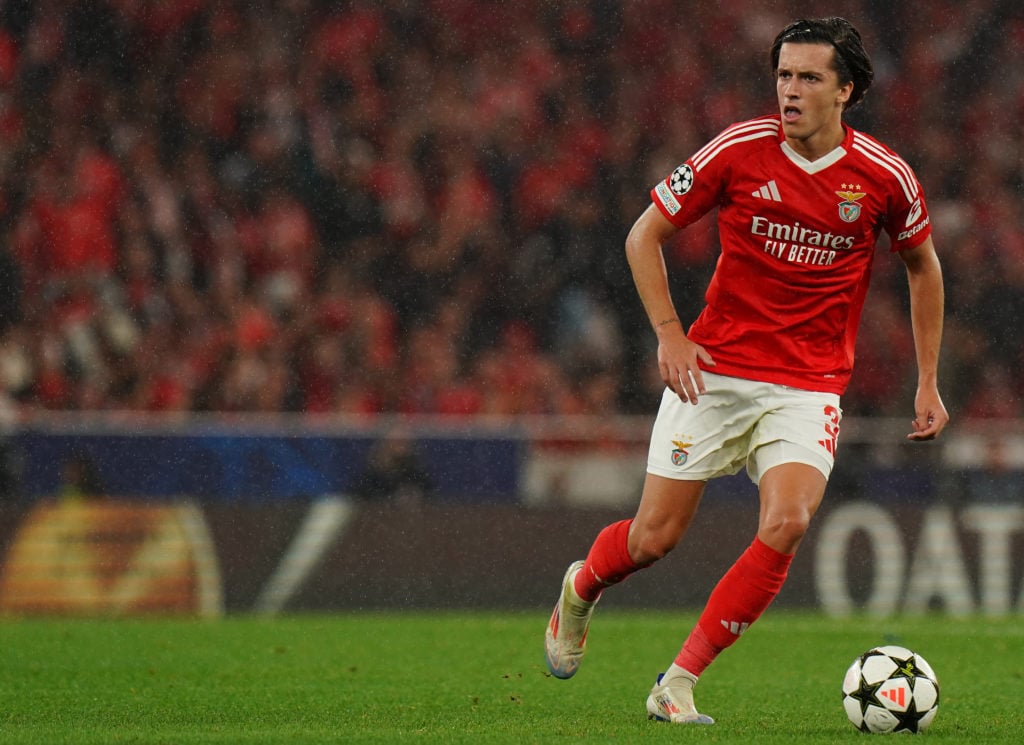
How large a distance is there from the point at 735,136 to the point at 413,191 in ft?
27.9

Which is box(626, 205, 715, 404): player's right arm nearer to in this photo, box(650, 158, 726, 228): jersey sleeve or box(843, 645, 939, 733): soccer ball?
box(650, 158, 726, 228): jersey sleeve

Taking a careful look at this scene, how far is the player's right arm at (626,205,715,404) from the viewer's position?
484 centimetres

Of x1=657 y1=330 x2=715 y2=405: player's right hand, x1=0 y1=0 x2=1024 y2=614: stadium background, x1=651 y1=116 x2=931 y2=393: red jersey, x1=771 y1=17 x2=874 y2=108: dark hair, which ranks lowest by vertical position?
x1=0 y1=0 x2=1024 y2=614: stadium background

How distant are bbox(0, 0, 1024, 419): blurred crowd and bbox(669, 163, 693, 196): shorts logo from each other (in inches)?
267

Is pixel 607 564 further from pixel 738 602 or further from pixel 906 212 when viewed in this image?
pixel 906 212

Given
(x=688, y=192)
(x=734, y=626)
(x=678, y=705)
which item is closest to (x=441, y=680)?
(x=678, y=705)

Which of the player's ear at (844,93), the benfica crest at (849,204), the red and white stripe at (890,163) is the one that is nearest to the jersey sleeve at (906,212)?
the red and white stripe at (890,163)

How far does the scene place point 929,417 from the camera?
17.1 feet

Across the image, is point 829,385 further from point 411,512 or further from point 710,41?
point 710,41

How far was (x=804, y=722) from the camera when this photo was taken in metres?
5.10

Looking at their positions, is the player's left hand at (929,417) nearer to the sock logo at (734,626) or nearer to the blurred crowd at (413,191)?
the sock logo at (734,626)

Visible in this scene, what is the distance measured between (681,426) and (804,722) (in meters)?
1.01

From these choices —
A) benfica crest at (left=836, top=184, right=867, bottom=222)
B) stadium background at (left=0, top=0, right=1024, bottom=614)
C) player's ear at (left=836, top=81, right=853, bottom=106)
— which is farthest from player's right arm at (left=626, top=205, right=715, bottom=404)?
stadium background at (left=0, top=0, right=1024, bottom=614)

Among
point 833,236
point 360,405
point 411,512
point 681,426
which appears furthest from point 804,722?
point 360,405
